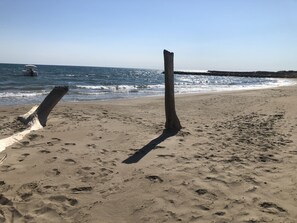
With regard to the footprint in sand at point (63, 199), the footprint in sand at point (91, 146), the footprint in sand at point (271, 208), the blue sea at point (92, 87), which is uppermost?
the blue sea at point (92, 87)

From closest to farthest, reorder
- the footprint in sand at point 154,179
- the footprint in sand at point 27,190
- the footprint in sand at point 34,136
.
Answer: the footprint in sand at point 27,190, the footprint in sand at point 154,179, the footprint in sand at point 34,136

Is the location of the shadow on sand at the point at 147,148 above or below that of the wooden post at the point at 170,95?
below

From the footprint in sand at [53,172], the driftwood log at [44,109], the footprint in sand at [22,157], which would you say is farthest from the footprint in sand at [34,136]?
the footprint in sand at [53,172]

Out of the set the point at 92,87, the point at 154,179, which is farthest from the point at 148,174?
the point at 92,87

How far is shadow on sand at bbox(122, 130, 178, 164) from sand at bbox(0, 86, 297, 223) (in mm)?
17

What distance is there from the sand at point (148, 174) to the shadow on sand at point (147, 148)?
0.7 inches

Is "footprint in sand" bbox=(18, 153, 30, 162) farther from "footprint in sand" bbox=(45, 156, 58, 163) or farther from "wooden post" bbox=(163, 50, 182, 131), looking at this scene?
"wooden post" bbox=(163, 50, 182, 131)

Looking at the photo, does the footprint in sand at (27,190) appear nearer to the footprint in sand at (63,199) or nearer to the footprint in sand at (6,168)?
the footprint in sand at (63,199)

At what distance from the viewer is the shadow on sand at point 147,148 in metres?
5.50

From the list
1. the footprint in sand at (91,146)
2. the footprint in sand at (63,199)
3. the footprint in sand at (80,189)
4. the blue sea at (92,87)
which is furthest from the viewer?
the blue sea at (92,87)

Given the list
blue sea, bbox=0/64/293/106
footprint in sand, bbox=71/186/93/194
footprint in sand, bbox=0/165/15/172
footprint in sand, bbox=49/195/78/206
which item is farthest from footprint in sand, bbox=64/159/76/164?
blue sea, bbox=0/64/293/106

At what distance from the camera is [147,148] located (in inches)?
243

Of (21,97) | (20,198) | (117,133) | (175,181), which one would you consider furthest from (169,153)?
(21,97)

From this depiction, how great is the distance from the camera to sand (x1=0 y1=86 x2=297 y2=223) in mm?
3662
